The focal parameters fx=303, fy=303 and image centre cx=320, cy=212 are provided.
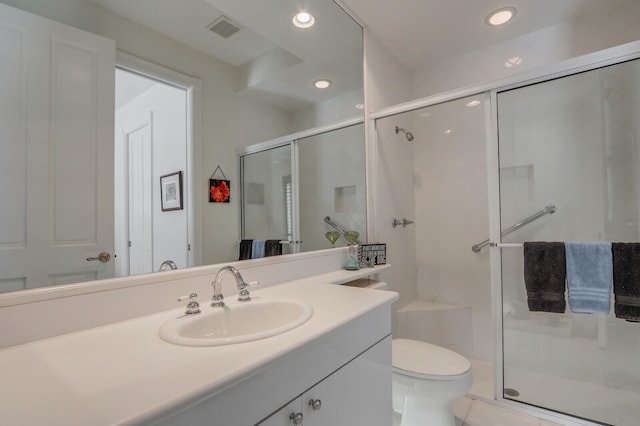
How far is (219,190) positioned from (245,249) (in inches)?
10.7

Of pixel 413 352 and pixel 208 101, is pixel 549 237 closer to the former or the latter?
pixel 413 352

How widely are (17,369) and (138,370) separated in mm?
259

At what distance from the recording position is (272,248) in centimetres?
143

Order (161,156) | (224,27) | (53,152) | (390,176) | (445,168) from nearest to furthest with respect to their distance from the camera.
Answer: (53,152) → (161,156) → (224,27) → (390,176) → (445,168)

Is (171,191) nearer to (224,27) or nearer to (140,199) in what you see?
(140,199)

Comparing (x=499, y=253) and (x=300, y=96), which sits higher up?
(x=300, y=96)

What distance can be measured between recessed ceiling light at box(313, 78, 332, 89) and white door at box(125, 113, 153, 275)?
1.02 m

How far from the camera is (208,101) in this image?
48.4 inches

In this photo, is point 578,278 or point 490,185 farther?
point 490,185

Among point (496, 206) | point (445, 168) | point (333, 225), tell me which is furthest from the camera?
point (445, 168)

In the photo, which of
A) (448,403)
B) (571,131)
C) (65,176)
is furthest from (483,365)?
(65,176)

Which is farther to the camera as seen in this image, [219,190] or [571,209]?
[571,209]

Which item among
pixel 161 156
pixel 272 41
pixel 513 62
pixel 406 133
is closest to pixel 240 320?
pixel 161 156

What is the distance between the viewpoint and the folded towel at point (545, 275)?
155 cm
